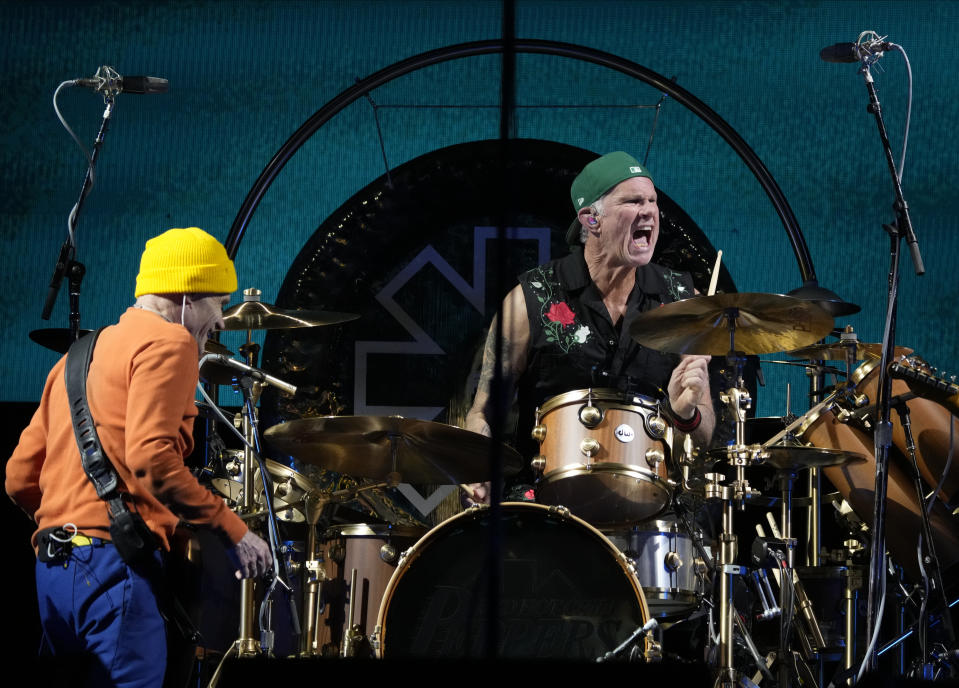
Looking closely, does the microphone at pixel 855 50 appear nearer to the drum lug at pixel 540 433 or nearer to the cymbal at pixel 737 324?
the cymbal at pixel 737 324

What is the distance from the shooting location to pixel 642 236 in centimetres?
545

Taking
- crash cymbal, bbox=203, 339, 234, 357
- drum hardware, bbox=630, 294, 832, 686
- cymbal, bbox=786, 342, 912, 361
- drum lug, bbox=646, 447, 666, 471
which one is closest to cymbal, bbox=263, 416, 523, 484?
drum lug, bbox=646, 447, 666, 471

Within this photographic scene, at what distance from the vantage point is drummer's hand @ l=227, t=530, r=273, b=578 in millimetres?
3254

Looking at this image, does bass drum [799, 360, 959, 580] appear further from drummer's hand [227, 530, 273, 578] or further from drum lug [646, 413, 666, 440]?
drummer's hand [227, 530, 273, 578]

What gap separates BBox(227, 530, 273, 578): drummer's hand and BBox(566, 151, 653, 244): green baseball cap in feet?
9.27

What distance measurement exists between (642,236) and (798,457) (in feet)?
4.66

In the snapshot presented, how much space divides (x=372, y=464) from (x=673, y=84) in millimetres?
2400

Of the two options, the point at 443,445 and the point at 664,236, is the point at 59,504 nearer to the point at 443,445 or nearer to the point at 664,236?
the point at 443,445

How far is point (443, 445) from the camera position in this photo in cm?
424

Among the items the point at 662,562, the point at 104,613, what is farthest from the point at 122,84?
the point at 662,562

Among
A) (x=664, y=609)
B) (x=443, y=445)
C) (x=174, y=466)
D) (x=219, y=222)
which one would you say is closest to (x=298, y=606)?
(x=443, y=445)

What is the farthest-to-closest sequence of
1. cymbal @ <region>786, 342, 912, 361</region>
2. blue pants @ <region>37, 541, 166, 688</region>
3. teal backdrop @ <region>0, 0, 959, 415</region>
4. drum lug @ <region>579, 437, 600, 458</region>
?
teal backdrop @ <region>0, 0, 959, 415</region> → cymbal @ <region>786, 342, 912, 361</region> → drum lug @ <region>579, 437, 600, 458</region> → blue pants @ <region>37, 541, 166, 688</region>

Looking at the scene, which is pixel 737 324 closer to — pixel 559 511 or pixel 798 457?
pixel 798 457

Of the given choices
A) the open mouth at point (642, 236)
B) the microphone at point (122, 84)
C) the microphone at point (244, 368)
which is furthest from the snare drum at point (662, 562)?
the microphone at point (122, 84)
